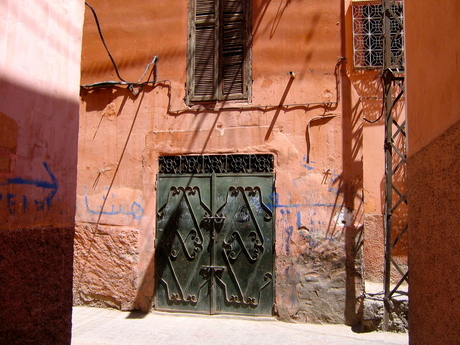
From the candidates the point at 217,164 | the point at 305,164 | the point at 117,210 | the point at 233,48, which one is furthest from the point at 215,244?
the point at 233,48

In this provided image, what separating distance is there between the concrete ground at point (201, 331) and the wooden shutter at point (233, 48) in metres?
3.57

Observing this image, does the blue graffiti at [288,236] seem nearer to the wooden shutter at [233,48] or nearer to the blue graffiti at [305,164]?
the blue graffiti at [305,164]

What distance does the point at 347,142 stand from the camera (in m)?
6.65

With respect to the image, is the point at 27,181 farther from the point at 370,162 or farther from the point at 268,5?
the point at 370,162

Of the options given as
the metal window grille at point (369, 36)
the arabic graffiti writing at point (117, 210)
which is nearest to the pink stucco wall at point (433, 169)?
the arabic graffiti writing at point (117, 210)

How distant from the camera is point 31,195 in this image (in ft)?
10.3

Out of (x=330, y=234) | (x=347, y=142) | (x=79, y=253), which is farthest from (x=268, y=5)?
(x=79, y=253)

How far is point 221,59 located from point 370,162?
11.5ft

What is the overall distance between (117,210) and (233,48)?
333cm

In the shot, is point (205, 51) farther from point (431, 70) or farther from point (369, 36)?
point (431, 70)

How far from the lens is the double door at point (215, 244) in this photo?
677cm

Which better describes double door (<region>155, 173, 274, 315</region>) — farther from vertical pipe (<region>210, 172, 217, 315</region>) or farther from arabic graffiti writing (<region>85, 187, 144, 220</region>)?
arabic graffiti writing (<region>85, 187, 144, 220</region>)

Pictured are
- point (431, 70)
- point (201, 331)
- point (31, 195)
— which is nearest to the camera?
point (431, 70)

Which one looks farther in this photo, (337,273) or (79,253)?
(79,253)
